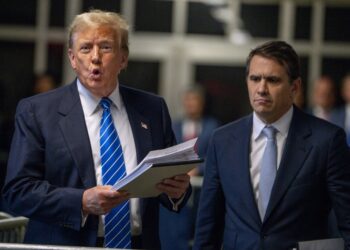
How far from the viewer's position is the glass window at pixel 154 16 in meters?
13.1

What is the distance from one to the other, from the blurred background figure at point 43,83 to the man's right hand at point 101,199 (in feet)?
16.6

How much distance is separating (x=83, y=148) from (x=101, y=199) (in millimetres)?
314

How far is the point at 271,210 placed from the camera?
4.52 meters

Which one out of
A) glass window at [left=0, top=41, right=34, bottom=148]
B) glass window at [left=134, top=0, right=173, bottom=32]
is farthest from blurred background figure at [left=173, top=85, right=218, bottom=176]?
glass window at [left=0, top=41, right=34, bottom=148]

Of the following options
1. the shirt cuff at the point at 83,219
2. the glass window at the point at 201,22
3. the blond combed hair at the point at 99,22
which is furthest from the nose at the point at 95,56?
the glass window at the point at 201,22

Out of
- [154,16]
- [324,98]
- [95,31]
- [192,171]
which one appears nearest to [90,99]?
[95,31]

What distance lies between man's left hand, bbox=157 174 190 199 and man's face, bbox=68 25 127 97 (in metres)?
0.53

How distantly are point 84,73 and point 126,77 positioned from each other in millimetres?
8665

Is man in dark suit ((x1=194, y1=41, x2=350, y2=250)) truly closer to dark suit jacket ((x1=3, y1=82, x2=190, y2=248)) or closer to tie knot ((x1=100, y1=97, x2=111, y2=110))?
dark suit jacket ((x1=3, y1=82, x2=190, y2=248))

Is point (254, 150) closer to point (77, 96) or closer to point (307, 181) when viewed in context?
point (307, 181)

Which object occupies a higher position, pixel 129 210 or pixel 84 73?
pixel 84 73

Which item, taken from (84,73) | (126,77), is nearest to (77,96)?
(84,73)

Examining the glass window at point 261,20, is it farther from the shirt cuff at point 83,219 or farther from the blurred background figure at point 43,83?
the shirt cuff at point 83,219

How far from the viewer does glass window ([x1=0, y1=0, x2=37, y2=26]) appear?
12984 millimetres
